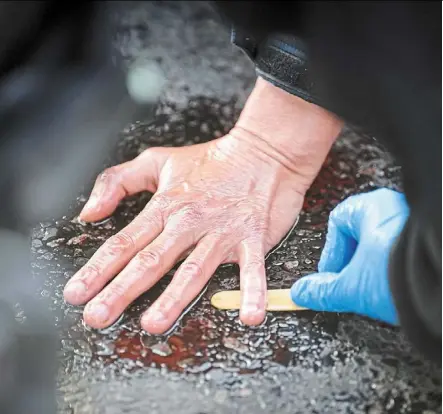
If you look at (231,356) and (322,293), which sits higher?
(322,293)

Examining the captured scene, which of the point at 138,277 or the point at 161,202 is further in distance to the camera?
the point at 161,202

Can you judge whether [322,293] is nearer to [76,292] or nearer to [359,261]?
[359,261]

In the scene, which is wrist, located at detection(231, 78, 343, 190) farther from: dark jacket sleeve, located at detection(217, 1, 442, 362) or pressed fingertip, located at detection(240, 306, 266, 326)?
dark jacket sleeve, located at detection(217, 1, 442, 362)

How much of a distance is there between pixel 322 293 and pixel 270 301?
102 mm

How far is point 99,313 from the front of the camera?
0.93m

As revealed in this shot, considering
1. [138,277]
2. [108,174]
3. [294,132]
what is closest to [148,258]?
[138,277]

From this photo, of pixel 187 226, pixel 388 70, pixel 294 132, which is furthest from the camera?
pixel 294 132

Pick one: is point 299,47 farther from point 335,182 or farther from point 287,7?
point 287,7

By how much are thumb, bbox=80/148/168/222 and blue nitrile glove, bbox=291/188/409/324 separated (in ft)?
1.20

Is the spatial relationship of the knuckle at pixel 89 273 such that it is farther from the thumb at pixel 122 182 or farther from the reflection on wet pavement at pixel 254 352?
the thumb at pixel 122 182

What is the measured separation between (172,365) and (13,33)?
82cm

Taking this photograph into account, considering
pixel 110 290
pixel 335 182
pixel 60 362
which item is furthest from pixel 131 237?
pixel 335 182

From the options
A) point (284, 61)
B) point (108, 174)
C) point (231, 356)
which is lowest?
point (231, 356)

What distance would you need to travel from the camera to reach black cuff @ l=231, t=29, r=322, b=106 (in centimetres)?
106
